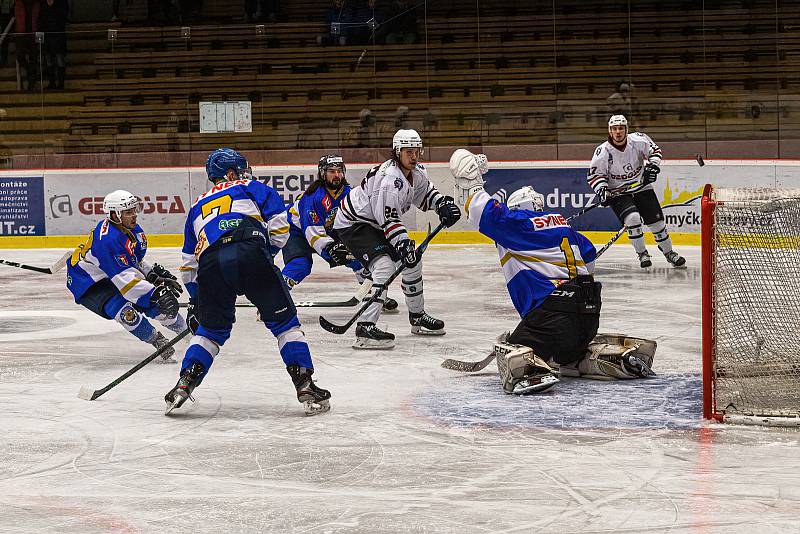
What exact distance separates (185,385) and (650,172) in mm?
6255

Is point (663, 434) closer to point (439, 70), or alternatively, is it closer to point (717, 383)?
point (717, 383)

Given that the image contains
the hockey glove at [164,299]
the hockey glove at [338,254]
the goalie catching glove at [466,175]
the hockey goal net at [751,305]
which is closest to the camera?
the hockey goal net at [751,305]

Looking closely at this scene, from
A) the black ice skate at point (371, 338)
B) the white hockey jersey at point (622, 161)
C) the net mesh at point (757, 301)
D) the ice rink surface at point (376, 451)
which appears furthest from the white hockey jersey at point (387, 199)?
the white hockey jersey at point (622, 161)

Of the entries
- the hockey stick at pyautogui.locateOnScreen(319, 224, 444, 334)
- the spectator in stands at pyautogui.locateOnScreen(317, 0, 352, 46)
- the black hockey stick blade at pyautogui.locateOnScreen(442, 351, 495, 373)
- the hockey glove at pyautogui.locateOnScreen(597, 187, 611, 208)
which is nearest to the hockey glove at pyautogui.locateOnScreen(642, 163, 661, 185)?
the hockey glove at pyautogui.locateOnScreen(597, 187, 611, 208)

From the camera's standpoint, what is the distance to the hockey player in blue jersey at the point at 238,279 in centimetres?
487

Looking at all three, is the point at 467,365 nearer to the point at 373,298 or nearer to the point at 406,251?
the point at 373,298

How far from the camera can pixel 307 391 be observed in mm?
4953

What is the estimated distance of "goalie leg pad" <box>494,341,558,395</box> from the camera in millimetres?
5238

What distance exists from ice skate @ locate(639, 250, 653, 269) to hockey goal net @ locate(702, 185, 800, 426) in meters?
5.00

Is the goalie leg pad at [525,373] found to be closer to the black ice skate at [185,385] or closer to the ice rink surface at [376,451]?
Result: the ice rink surface at [376,451]

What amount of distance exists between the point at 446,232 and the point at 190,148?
299 cm

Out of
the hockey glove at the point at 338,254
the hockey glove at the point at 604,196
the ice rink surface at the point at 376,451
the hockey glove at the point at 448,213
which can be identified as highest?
the hockey glove at the point at 448,213

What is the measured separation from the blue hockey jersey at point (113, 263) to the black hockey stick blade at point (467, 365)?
1616 millimetres

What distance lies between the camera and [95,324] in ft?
25.5
